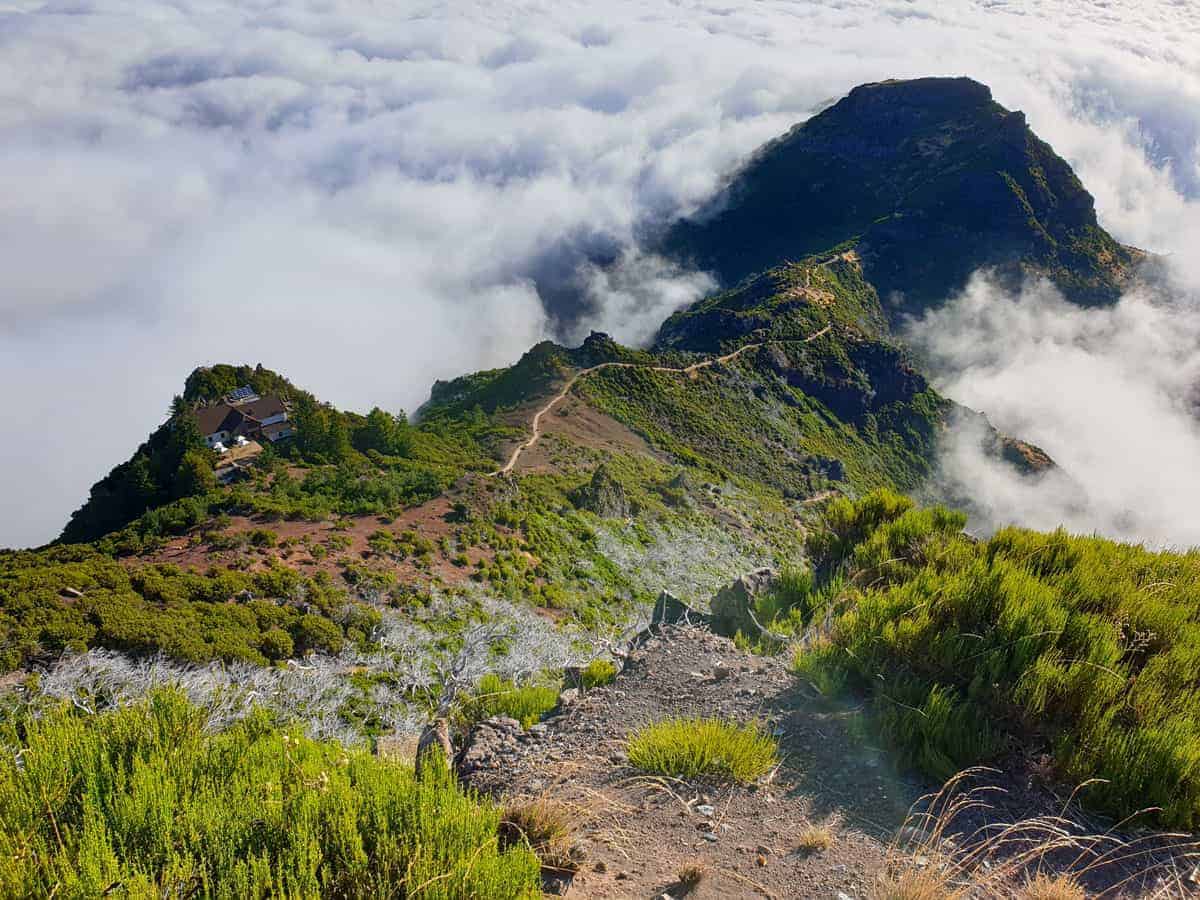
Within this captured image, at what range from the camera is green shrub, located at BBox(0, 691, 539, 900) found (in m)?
2.64

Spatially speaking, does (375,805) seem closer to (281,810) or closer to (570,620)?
(281,810)

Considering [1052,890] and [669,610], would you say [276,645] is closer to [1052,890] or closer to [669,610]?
[669,610]

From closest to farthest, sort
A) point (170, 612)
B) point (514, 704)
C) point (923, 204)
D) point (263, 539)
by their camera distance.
A: point (514, 704) → point (170, 612) → point (263, 539) → point (923, 204)

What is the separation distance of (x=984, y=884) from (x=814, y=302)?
84.7 m

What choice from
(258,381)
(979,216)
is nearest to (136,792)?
(258,381)

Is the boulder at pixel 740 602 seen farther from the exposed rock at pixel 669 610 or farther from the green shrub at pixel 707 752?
the green shrub at pixel 707 752

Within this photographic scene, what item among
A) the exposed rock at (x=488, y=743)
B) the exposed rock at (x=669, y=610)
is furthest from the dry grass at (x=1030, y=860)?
the exposed rock at (x=669, y=610)

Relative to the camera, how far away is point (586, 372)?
5425cm

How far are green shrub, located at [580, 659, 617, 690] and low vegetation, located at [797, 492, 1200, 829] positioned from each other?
2040 mm

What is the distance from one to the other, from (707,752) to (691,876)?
946 millimetres

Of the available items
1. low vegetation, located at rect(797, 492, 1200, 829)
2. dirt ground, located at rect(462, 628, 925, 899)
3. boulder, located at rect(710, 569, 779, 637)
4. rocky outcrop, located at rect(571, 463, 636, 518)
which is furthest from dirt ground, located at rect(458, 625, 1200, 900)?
rocky outcrop, located at rect(571, 463, 636, 518)

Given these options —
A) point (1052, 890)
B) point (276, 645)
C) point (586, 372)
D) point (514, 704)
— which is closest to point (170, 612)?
point (276, 645)

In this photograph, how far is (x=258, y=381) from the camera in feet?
160

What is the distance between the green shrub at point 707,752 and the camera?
14.3 ft
